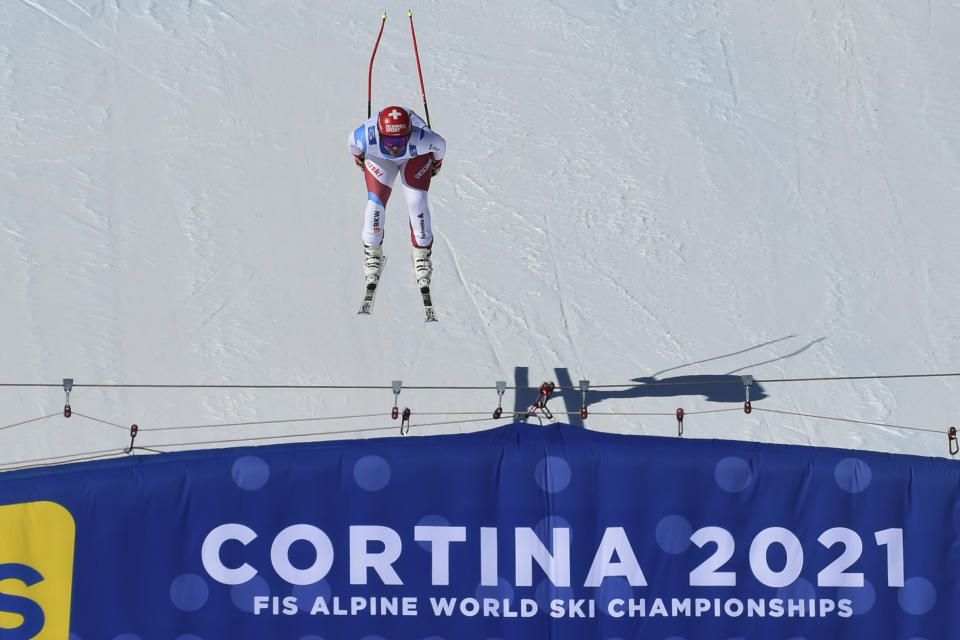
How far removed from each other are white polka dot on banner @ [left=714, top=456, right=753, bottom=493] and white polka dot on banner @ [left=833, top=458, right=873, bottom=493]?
1.37ft

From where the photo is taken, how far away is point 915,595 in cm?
862

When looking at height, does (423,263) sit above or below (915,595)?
above

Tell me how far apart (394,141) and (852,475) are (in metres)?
3.44

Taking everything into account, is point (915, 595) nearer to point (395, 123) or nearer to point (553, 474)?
point (553, 474)

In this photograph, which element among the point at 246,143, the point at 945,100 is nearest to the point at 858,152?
the point at 945,100

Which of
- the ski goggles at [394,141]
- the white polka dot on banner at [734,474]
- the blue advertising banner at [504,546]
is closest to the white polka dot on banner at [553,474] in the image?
the blue advertising banner at [504,546]

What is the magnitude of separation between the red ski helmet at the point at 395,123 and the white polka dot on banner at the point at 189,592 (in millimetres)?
3099

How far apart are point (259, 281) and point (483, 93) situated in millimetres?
2972

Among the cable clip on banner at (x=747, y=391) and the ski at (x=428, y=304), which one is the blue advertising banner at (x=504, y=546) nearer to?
the cable clip on banner at (x=747, y=391)

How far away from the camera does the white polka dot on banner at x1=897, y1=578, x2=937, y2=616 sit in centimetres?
862

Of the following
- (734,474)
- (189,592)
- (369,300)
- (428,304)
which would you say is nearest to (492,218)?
(428,304)

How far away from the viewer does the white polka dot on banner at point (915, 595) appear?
28.3ft

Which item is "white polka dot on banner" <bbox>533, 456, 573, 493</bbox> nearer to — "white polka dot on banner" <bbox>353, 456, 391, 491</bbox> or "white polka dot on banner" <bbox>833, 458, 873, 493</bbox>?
"white polka dot on banner" <bbox>353, 456, 391, 491</bbox>

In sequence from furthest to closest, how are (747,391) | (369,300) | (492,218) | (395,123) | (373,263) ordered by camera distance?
(492,218) → (369,300) → (373,263) → (395,123) → (747,391)
